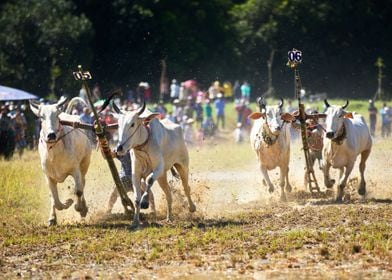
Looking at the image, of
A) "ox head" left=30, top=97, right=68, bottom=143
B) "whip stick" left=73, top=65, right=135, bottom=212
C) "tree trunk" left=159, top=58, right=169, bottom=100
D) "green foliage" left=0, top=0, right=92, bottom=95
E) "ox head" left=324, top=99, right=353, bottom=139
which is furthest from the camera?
"green foliage" left=0, top=0, right=92, bottom=95

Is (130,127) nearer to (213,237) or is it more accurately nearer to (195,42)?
(213,237)

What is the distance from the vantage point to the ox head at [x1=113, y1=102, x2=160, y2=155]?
1547 cm

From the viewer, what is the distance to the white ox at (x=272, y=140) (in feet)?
59.7

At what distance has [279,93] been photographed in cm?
4444

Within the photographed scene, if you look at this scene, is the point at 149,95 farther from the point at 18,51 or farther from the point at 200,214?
the point at 200,214

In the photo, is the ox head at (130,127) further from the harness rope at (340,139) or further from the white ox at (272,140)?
the harness rope at (340,139)

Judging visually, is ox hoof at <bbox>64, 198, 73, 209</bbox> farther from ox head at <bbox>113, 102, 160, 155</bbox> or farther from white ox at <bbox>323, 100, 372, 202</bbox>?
white ox at <bbox>323, 100, 372, 202</bbox>

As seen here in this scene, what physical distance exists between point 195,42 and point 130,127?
30.7 metres

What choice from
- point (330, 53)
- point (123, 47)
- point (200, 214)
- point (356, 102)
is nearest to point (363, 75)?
point (330, 53)

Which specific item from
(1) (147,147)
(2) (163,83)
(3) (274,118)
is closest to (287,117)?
(3) (274,118)

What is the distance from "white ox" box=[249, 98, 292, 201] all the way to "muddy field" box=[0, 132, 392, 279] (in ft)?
1.80

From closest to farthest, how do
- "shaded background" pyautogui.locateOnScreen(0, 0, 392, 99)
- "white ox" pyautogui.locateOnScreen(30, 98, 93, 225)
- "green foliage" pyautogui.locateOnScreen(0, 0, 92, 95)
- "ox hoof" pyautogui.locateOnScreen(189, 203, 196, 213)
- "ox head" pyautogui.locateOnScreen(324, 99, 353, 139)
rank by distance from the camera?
"white ox" pyautogui.locateOnScreen(30, 98, 93, 225), "ox hoof" pyautogui.locateOnScreen(189, 203, 196, 213), "ox head" pyautogui.locateOnScreen(324, 99, 353, 139), "green foliage" pyautogui.locateOnScreen(0, 0, 92, 95), "shaded background" pyautogui.locateOnScreen(0, 0, 392, 99)

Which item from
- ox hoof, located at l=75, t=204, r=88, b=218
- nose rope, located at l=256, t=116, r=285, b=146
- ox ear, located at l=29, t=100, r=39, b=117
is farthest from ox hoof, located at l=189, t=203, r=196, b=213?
ox ear, located at l=29, t=100, r=39, b=117

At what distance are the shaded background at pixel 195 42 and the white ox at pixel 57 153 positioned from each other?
77.1 feet
